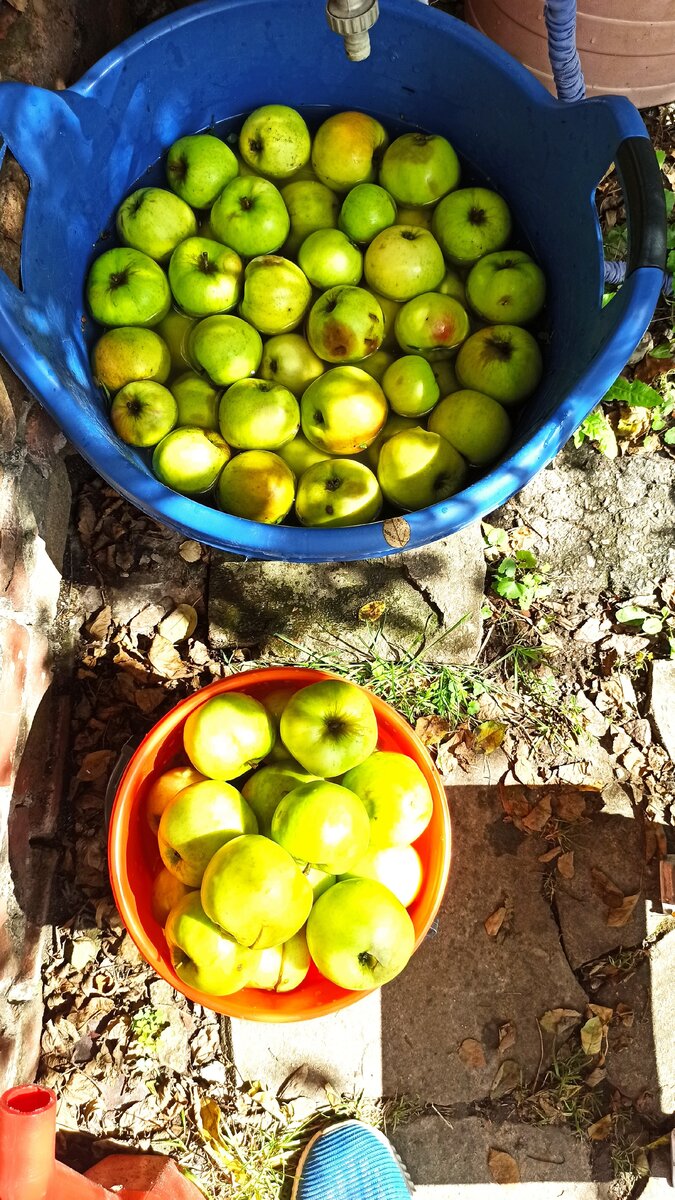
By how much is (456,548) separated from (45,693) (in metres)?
1.28

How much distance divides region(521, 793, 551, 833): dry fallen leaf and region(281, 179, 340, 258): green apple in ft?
5.72

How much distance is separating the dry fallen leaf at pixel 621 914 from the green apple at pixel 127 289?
6.90 ft

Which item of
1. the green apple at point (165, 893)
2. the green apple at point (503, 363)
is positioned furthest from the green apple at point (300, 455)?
the green apple at point (165, 893)

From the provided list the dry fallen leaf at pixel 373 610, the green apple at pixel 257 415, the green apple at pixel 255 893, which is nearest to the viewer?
the green apple at pixel 255 893

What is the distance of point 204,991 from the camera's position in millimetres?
1822

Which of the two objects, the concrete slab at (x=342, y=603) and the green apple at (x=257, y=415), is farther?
the concrete slab at (x=342, y=603)

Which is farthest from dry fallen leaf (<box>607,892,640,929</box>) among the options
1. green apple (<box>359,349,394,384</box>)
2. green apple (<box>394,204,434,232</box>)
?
green apple (<box>394,204,434,232</box>)

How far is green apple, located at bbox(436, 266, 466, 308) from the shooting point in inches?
91.0

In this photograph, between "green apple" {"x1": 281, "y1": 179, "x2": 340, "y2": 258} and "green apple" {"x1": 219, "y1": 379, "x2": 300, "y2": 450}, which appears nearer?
"green apple" {"x1": 219, "y1": 379, "x2": 300, "y2": 450}

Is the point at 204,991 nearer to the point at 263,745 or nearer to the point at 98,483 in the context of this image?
the point at 263,745

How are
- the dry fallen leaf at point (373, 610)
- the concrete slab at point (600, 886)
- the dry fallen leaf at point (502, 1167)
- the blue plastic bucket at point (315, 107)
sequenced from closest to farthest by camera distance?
the blue plastic bucket at point (315, 107), the dry fallen leaf at point (502, 1167), the concrete slab at point (600, 886), the dry fallen leaf at point (373, 610)

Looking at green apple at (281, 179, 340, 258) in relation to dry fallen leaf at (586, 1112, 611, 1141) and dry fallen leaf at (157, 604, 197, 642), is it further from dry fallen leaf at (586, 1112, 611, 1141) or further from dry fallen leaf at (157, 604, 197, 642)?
dry fallen leaf at (586, 1112, 611, 1141)

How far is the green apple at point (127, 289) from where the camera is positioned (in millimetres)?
2209

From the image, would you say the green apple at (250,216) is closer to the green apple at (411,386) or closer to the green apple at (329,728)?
the green apple at (411,386)
